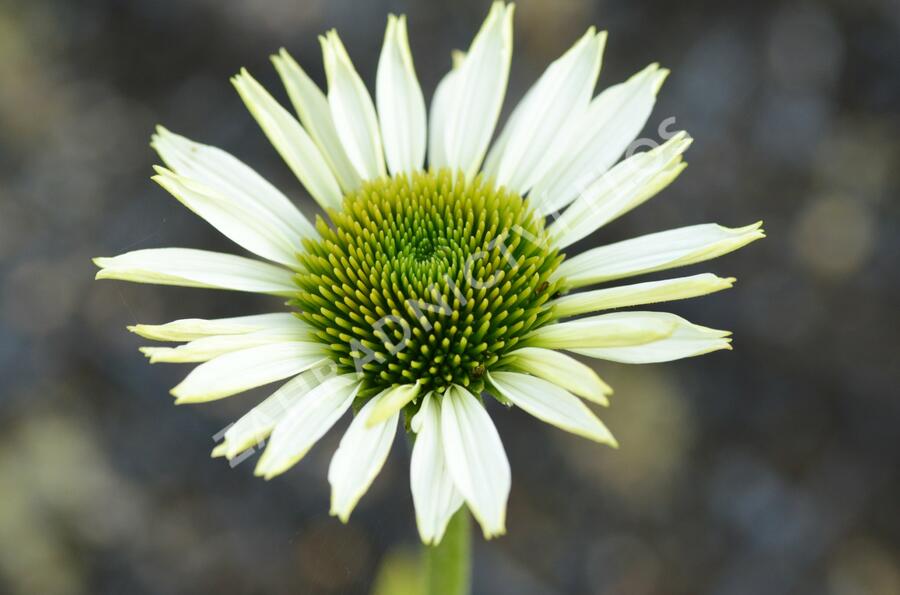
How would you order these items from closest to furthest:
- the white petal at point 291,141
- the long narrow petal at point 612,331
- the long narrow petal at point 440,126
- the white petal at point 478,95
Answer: the long narrow petal at point 612,331 < the white petal at point 291,141 < the white petal at point 478,95 < the long narrow petal at point 440,126

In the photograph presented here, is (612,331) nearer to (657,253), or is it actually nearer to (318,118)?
(657,253)

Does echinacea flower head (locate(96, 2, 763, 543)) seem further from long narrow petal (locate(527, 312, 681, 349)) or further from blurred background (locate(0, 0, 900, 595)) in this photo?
blurred background (locate(0, 0, 900, 595))

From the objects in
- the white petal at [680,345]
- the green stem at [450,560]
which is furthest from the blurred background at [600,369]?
the white petal at [680,345]

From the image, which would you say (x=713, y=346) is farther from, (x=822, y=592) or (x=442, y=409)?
(x=822, y=592)

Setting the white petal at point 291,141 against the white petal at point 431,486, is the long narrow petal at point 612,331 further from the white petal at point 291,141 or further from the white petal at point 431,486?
the white petal at point 291,141

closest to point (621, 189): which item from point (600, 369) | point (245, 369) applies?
point (245, 369)

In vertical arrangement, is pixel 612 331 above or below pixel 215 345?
below

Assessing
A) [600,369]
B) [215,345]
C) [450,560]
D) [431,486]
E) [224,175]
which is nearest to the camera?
[431,486]
